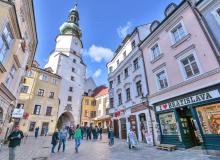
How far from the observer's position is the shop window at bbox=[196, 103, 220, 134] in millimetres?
8641

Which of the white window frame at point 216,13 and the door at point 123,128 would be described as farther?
the door at point 123,128

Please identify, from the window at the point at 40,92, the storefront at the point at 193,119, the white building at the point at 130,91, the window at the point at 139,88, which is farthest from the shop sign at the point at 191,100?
the window at the point at 40,92

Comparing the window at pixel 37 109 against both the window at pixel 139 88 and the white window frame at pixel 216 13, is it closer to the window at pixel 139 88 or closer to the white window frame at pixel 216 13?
the window at pixel 139 88

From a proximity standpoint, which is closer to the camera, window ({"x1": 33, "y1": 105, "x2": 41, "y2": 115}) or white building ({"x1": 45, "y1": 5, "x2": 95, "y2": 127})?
window ({"x1": 33, "y1": 105, "x2": 41, "y2": 115})

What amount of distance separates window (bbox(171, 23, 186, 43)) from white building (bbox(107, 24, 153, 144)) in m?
4.50

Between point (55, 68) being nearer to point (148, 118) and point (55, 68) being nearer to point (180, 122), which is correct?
point (148, 118)

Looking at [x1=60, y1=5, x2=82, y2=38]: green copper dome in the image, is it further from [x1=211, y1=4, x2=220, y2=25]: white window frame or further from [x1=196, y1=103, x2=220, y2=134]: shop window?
[x1=196, y1=103, x2=220, y2=134]: shop window

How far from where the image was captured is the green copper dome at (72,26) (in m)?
45.3

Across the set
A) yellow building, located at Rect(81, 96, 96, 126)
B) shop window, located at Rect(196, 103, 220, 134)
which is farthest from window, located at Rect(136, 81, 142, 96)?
yellow building, located at Rect(81, 96, 96, 126)

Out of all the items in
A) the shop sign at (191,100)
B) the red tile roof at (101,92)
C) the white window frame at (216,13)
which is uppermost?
the red tile roof at (101,92)

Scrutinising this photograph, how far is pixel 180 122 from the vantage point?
35.7 feet

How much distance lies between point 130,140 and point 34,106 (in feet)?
81.8

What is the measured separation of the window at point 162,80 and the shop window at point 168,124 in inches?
101

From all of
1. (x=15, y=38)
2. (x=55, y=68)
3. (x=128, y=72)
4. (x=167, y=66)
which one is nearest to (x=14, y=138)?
(x=15, y=38)
